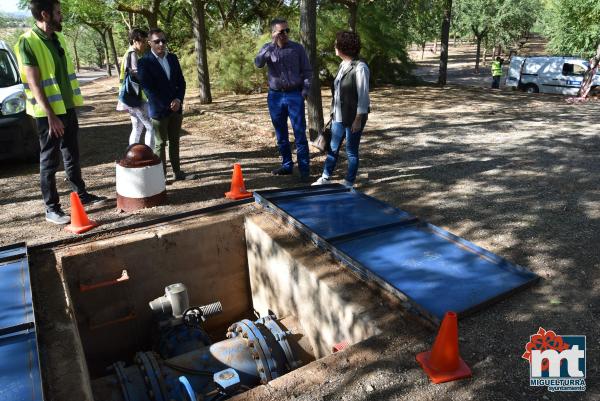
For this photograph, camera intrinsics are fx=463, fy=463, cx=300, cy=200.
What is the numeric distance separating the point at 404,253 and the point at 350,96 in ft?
7.02

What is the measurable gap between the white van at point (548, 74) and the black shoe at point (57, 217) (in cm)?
1996

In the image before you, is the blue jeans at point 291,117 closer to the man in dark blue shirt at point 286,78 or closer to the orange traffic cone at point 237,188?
the man in dark blue shirt at point 286,78

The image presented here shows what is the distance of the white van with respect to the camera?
19109 millimetres

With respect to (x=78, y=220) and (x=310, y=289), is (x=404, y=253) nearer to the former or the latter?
(x=310, y=289)

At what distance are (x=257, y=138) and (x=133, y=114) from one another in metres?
3.58

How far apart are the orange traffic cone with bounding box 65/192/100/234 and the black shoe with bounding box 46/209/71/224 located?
0.13m

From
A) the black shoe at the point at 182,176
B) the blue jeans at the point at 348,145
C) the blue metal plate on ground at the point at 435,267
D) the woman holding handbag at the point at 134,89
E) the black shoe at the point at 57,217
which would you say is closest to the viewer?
the blue metal plate on ground at the point at 435,267

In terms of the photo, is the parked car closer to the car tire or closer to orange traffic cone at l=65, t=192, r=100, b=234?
orange traffic cone at l=65, t=192, r=100, b=234

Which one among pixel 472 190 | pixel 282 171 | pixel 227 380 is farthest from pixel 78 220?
pixel 472 190

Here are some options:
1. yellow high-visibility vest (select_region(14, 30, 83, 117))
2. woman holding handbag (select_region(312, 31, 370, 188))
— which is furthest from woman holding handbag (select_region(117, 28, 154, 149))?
woman holding handbag (select_region(312, 31, 370, 188))

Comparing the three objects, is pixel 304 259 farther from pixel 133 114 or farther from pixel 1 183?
pixel 1 183

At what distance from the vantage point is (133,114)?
602 centimetres

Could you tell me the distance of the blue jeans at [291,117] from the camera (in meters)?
6.06

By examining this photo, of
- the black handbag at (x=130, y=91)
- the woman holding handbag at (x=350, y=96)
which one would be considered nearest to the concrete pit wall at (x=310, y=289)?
the woman holding handbag at (x=350, y=96)
